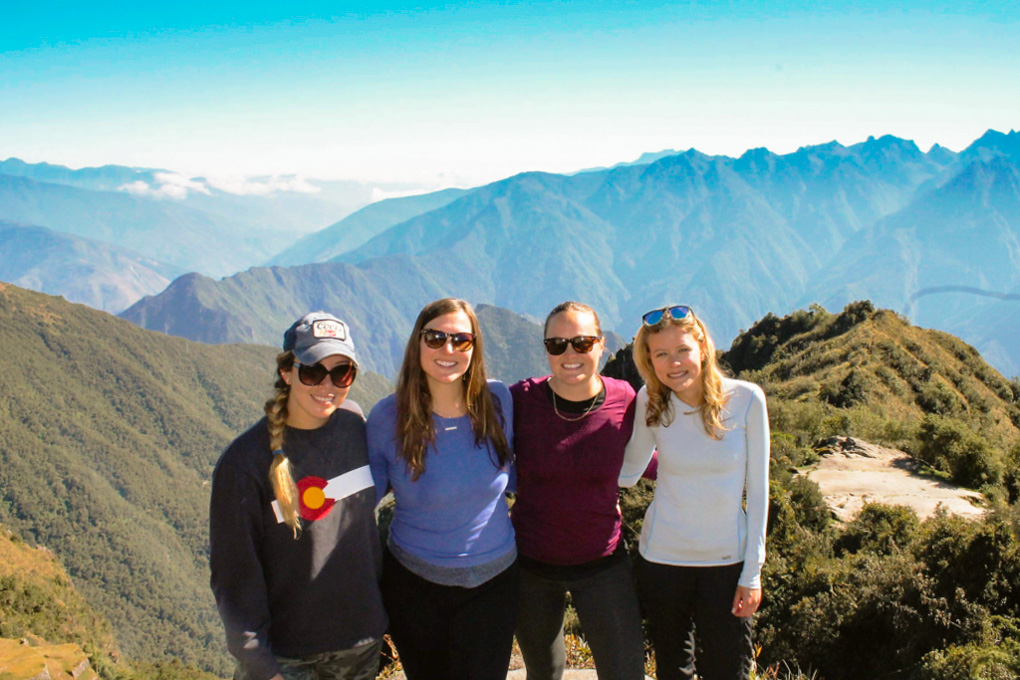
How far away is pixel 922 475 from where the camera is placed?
45.8ft

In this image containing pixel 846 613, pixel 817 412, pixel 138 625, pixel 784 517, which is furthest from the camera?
pixel 138 625

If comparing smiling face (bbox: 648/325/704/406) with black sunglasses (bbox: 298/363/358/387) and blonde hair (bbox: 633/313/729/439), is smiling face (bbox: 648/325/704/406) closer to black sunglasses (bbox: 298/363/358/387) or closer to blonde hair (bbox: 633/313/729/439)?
blonde hair (bbox: 633/313/729/439)

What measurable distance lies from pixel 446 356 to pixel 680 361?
1.64m

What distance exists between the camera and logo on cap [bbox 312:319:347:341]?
12.9 ft

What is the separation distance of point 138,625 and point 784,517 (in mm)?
136776

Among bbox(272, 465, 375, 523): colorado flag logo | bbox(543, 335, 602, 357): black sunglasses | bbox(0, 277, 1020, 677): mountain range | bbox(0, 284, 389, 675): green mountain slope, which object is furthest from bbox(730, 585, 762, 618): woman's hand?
bbox(0, 284, 389, 675): green mountain slope

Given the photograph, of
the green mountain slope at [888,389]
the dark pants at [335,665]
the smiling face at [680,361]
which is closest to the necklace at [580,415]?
the smiling face at [680,361]

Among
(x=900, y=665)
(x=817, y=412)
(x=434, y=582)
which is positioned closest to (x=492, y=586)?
(x=434, y=582)

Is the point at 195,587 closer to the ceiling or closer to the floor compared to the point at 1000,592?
closer to the floor

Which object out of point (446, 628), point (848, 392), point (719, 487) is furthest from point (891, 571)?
point (848, 392)

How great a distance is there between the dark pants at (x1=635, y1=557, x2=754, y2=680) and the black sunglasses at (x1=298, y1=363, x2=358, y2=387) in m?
2.54

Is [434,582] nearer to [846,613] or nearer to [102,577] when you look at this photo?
[846,613]

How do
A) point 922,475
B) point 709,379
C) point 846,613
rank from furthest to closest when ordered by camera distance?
point 922,475 → point 846,613 → point 709,379

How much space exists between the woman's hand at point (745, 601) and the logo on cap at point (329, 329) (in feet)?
10.4
